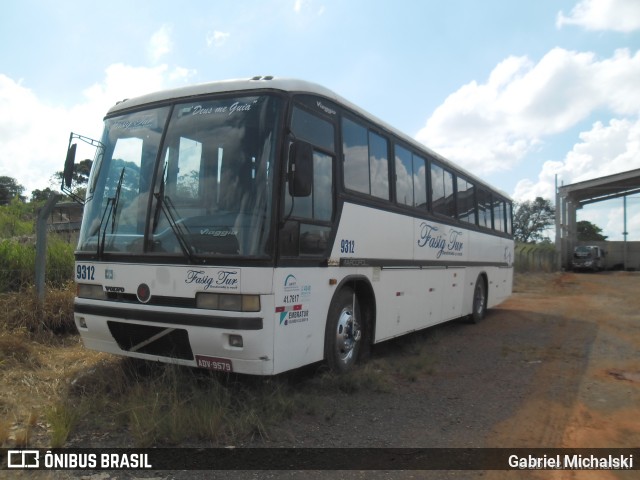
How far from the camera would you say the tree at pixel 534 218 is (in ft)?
228

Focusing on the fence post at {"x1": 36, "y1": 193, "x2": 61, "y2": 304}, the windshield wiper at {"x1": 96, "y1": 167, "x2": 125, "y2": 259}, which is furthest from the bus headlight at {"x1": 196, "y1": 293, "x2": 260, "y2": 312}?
the fence post at {"x1": 36, "y1": 193, "x2": 61, "y2": 304}

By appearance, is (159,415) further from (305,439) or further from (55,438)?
(305,439)

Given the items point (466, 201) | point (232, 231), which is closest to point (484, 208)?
point (466, 201)

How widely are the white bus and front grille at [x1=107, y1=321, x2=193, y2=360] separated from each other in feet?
0.05

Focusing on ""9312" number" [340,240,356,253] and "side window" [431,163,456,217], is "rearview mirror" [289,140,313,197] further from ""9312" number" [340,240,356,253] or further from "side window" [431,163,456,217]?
"side window" [431,163,456,217]

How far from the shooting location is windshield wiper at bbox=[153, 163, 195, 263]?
196 inches

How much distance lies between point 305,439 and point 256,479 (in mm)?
836

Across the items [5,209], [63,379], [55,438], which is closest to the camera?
[55,438]

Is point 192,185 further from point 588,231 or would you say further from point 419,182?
point 588,231

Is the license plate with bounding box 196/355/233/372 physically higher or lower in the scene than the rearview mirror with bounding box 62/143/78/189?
lower

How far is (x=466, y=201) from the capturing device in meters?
11.5

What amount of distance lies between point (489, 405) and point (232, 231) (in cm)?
339

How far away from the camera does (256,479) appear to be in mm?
3787

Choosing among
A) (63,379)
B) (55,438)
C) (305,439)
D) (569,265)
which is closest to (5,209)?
(63,379)
